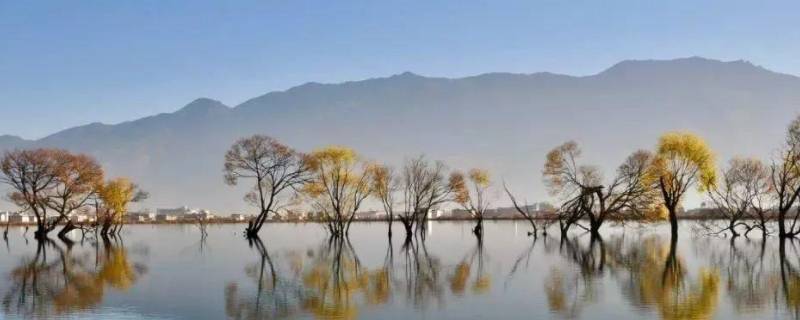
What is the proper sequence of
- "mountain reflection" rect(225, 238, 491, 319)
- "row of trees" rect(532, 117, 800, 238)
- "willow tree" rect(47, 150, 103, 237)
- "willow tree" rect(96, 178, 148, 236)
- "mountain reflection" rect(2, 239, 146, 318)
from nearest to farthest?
"mountain reflection" rect(225, 238, 491, 319) < "mountain reflection" rect(2, 239, 146, 318) < "row of trees" rect(532, 117, 800, 238) < "willow tree" rect(47, 150, 103, 237) < "willow tree" rect(96, 178, 148, 236)

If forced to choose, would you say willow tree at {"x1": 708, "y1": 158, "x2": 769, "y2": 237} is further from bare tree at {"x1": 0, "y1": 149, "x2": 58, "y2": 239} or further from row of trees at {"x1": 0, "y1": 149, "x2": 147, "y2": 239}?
bare tree at {"x1": 0, "y1": 149, "x2": 58, "y2": 239}

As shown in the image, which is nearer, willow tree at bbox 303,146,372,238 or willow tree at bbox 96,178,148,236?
willow tree at bbox 303,146,372,238

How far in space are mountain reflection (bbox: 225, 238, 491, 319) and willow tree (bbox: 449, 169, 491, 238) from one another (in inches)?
1576

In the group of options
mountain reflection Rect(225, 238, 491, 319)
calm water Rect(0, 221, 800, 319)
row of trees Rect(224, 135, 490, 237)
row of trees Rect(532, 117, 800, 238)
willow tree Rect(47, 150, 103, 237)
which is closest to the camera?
calm water Rect(0, 221, 800, 319)

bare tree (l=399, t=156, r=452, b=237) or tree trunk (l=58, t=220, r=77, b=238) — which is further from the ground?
bare tree (l=399, t=156, r=452, b=237)

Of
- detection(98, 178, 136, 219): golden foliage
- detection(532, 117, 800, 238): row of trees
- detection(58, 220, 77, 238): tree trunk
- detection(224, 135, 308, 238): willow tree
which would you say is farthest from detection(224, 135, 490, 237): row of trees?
detection(58, 220, 77, 238): tree trunk

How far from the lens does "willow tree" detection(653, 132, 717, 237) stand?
68.3 m

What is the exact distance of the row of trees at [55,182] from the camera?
7988 cm

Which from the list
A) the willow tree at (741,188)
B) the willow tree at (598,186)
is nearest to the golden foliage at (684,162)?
the willow tree at (598,186)

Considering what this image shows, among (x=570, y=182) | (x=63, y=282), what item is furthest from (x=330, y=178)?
(x=63, y=282)

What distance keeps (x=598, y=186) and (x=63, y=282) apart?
49373mm

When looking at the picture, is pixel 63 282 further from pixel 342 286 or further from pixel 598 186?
pixel 598 186

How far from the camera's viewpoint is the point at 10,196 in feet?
289

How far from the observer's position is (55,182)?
269 feet
